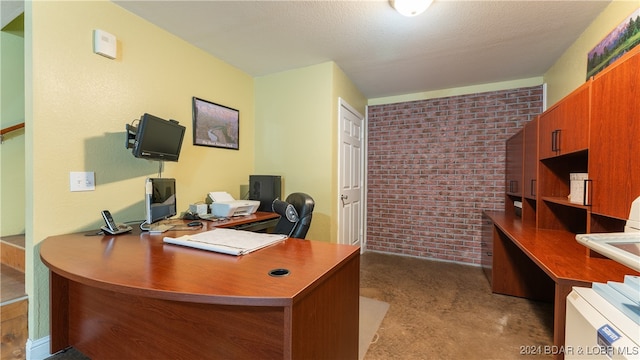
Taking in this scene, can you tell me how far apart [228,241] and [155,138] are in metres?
1.13

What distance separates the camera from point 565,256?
1451 millimetres

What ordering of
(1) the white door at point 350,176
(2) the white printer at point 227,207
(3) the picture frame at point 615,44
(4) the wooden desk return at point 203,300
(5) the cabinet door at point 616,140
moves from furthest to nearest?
(1) the white door at point 350,176 < (2) the white printer at point 227,207 < (3) the picture frame at point 615,44 < (5) the cabinet door at point 616,140 < (4) the wooden desk return at point 203,300

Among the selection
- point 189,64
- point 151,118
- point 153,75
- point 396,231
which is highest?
point 189,64

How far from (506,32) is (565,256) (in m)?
1.93

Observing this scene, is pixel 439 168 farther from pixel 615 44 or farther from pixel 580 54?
pixel 615 44

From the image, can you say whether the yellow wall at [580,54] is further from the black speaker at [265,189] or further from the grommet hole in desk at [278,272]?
the black speaker at [265,189]

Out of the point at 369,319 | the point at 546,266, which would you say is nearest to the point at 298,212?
the point at 369,319

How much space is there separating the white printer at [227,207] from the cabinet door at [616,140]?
249cm

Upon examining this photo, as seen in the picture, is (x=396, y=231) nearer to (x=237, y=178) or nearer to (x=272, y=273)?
(x=237, y=178)

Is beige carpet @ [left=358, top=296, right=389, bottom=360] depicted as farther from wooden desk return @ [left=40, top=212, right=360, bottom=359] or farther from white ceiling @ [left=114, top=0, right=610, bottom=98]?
white ceiling @ [left=114, top=0, right=610, bottom=98]

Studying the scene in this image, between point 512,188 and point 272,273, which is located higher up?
point 512,188

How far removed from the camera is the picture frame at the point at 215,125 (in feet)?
8.74

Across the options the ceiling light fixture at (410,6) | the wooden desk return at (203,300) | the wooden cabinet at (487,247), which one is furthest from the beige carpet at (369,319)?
the ceiling light fixture at (410,6)

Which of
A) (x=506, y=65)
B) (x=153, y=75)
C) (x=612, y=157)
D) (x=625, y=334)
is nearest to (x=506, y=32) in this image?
(x=506, y=65)
